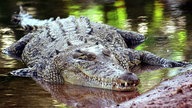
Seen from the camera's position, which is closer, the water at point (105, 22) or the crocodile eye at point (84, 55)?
the water at point (105, 22)

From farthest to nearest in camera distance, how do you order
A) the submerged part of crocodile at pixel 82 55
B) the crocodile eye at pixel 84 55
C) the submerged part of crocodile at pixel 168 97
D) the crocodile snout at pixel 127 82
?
the crocodile eye at pixel 84 55 < the submerged part of crocodile at pixel 82 55 < the crocodile snout at pixel 127 82 < the submerged part of crocodile at pixel 168 97

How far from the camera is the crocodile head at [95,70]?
6.14 m

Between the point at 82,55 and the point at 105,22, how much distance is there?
472 cm

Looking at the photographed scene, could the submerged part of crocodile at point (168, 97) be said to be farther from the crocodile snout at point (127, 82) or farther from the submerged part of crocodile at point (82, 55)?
the submerged part of crocodile at point (82, 55)

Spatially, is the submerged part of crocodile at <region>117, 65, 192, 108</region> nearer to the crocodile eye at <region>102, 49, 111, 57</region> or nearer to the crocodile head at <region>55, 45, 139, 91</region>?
the crocodile head at <region>55, 45, 139, 91</region>

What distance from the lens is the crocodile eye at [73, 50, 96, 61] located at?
6.83 m

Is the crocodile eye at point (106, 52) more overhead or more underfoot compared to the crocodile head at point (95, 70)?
more overhead

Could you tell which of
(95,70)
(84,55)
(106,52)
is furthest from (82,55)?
(95,70)

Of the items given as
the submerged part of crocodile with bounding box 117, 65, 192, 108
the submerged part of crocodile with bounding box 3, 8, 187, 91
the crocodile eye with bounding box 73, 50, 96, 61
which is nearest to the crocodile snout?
the submerged part of crocodile with bounding box 3, 8, 187, 91

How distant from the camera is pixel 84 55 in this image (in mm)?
6922

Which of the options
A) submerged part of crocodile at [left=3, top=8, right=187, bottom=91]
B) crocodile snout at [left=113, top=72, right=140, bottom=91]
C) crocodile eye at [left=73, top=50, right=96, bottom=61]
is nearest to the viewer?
crocodile snout at [left=113, top=72, right=140, bottom=91]

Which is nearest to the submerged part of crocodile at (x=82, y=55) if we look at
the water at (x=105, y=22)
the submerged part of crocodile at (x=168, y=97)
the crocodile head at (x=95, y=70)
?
the crocodile head at (x=95, y=70)

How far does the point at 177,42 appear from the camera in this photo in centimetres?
891

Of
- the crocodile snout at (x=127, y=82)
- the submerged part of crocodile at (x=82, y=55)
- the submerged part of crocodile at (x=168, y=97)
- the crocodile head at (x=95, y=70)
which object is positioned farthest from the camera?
the submerged part of crocodile at (x=82, y=55)
